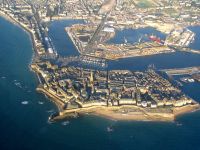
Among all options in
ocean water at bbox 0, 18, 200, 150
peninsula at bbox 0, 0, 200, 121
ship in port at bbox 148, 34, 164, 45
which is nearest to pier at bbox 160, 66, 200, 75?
peninsula at bbox 0, 0, 200, 121

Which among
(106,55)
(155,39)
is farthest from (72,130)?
(155,39)

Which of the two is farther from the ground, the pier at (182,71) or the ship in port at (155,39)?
the ship in port at (155,39)

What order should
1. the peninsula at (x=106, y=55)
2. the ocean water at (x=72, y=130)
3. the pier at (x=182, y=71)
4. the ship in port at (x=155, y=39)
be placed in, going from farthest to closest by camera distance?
the ship in port at (x=155, y=39)
the pier at (x=182, y=71)
the peninsula at (x=106, y=55)
the ocean water at (x=72, y=130)

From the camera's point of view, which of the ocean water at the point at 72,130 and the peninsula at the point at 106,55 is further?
the peninsula at the point at 106,55

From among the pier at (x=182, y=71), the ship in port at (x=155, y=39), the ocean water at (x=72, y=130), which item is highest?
the ship in port at (x=155, y=39)

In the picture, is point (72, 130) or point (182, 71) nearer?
point (72, 130)

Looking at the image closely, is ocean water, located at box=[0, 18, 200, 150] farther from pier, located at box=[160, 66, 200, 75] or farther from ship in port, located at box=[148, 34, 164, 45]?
ship in port, located at box=[148, 34, 164, 45]

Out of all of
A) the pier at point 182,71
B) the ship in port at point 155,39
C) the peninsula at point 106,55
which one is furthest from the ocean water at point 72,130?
the ship in port at point 155,39

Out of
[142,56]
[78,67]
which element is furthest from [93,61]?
[142,56]

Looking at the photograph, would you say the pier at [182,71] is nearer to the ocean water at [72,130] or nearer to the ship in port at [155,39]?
the ocean water at [72,130]

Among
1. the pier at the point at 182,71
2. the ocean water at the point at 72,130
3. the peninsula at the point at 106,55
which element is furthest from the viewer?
the pier at the point at 182,71

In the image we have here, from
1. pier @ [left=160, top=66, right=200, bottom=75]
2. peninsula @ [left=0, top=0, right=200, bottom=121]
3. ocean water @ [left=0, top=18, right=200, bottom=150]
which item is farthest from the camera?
pier @ [left=160, top=66, right=200, bottom=75]

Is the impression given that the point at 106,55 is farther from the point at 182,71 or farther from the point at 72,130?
the point at 72,130
